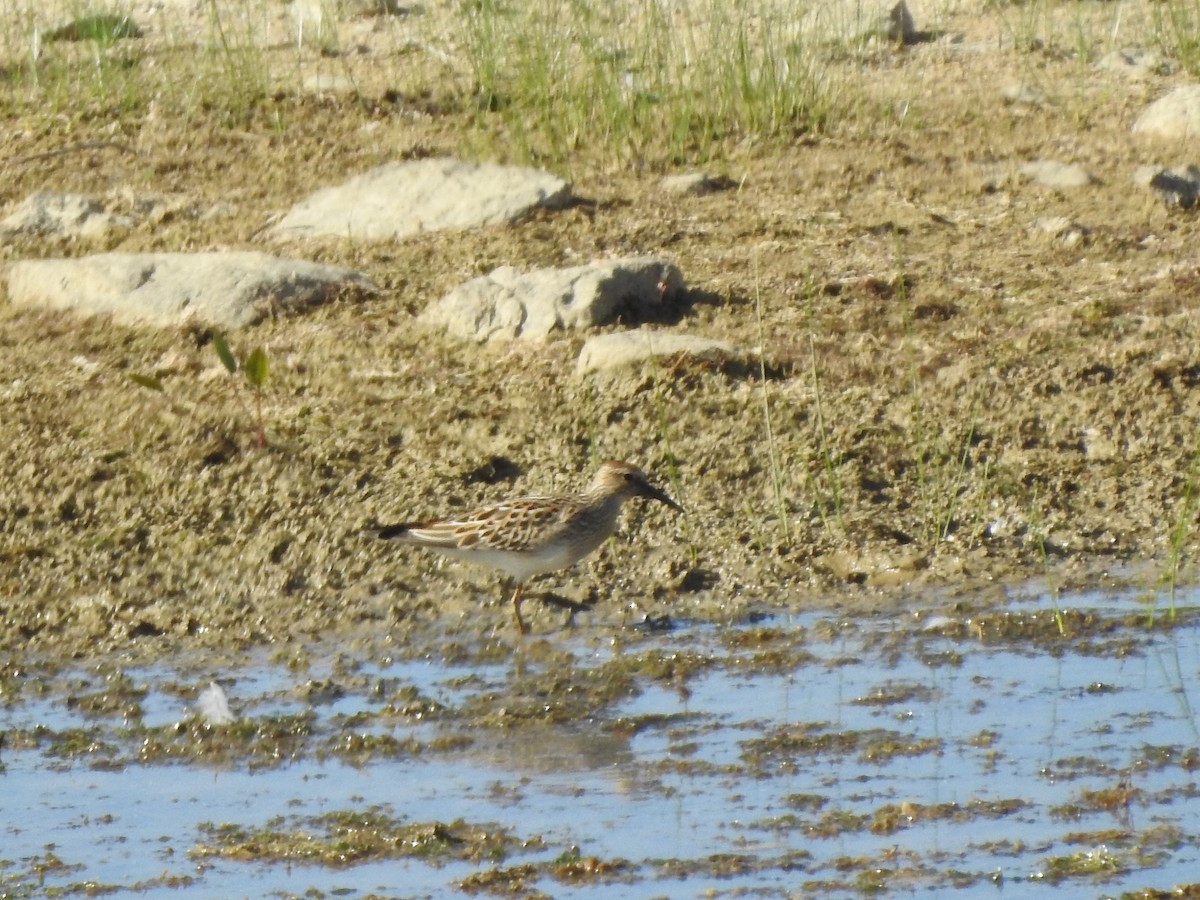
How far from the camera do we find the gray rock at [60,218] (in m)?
9.64

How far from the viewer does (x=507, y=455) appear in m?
7.53

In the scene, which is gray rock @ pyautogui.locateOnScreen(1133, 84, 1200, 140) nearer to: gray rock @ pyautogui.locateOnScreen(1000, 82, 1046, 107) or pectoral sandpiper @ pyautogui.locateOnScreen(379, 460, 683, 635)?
gray rock @ pyautogui.locateOnScreen(1000, 82, 1046, 107)

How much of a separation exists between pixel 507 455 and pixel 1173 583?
2368mm

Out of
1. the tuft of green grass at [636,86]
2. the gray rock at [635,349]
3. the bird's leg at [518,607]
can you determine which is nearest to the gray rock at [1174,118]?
the tuft of green grass at [636,86]

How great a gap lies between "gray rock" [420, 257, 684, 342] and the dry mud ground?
0.31 ft

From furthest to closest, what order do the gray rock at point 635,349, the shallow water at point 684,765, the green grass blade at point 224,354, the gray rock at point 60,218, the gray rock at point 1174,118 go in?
the gray rock at point 1174,118 → the gray rock at point 60,218 → the gray rock at point 635,349 → the green grass blade at point 224,354 → the shallow water at point 684,765

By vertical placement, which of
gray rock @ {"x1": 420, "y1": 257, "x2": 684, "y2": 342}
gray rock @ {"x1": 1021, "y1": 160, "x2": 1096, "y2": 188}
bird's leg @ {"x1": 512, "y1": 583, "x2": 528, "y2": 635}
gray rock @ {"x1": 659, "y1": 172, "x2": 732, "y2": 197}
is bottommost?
bird's leg @ {"x1": 512, "y1": 583, "x2": 528, "y2": 635}

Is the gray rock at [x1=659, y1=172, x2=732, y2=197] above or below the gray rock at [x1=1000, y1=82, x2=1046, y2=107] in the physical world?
below

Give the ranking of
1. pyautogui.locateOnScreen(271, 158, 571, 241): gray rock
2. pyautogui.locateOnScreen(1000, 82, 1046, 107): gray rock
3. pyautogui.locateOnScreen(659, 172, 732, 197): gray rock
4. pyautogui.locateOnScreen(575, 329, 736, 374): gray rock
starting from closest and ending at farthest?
pyautogui.locateOnScreen(575, 329, 736, 374): gray rock
pyautogui.locateOnScreen(271, 158, 571, 241): gray rock
pyautogui.locateOnScreen(659, 172, 732, 197): gray rock
pyautogui.locateOnScreen(1000, 82, 1046, 107): gray rock

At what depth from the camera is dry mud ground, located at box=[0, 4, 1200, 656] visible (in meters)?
6.81

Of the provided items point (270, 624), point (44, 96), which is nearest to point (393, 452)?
point (270, 624)

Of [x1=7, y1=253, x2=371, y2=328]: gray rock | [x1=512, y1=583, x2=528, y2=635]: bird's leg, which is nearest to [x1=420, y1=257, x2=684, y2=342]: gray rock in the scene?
[x1=7, y1=253, x2=371, y2=328]: gray rock

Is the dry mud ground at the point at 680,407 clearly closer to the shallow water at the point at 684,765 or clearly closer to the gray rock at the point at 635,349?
the gray rock at the point at 635,349

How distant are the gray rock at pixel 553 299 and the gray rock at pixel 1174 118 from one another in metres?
3.11
